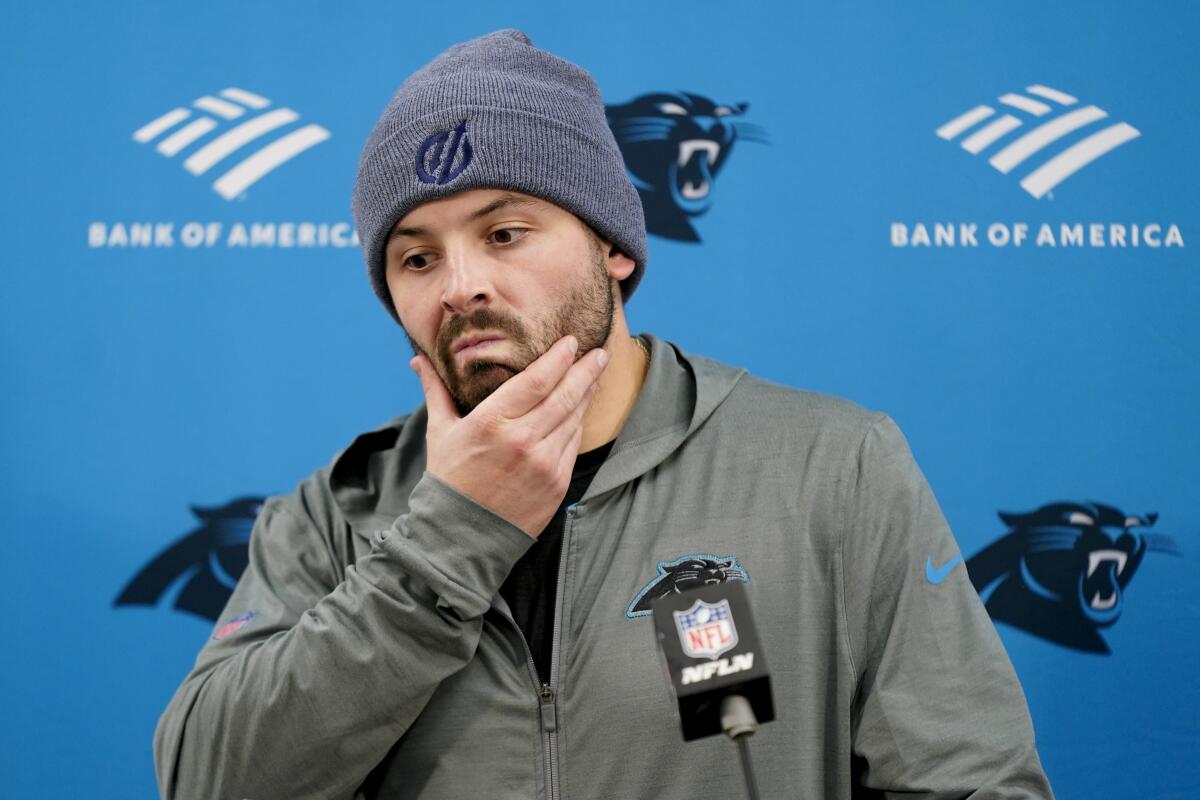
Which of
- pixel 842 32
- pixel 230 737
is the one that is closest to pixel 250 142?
pixel 842 32

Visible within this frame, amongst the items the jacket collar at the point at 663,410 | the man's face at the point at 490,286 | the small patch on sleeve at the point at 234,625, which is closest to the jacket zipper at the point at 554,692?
the jacket collar at the point at 663,410

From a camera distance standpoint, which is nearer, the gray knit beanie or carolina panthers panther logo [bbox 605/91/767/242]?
the gray knit beanie

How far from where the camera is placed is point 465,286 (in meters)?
1.25

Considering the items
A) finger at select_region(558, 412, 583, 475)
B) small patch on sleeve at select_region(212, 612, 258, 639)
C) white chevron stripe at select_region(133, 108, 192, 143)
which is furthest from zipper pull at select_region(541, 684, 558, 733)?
white chevron stripe at select_region(133, 108, 192, 143)

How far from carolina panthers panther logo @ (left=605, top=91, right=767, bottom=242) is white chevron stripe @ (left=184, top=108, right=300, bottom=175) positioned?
51 cm

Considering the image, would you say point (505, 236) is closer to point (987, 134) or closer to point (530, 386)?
point (530, 386)

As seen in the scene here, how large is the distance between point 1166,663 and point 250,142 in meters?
1.58

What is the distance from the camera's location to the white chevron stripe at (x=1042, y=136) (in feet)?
6.12

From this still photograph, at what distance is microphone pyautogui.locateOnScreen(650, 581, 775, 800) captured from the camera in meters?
0.74

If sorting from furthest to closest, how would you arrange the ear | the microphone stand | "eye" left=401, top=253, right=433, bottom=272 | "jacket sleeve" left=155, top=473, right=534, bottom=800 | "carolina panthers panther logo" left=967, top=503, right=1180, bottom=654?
"carolina panthers panther logo" left=967, top=503, right=1180, bottom=654, the ear, "eye" left=401, top=253, right=433, bottom=272, "jacket sleeve" left=155, top=473, right=534, bottom=800, the microphone stand

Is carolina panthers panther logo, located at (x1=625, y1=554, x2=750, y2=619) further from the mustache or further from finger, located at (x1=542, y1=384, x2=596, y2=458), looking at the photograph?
the mustache

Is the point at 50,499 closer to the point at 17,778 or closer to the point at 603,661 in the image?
the point at 17,778

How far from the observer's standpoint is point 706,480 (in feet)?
4.26

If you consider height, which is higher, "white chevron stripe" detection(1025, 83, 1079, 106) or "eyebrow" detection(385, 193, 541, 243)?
"white chevron stripe" detection(1025, 83, 1079, 106)
